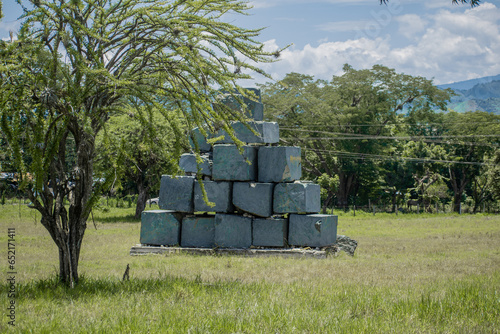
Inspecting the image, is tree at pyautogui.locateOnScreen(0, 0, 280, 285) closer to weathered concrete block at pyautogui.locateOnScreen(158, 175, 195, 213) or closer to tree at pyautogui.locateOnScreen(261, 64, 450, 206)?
weathered concrete block at pyautogui.locateOnScreen(158, 175, 195, 213)

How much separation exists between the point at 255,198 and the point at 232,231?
3.68 feet

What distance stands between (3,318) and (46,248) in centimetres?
914

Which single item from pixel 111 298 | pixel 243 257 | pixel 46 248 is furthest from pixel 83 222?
pixel 46 248

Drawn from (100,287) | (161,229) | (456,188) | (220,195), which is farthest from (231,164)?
(456,188)

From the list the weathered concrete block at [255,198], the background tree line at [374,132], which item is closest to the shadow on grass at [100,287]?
the weathered concrete block at [255,198]

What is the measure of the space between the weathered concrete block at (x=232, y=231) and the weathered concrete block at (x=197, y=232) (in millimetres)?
384

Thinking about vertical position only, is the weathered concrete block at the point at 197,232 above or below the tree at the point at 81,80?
below

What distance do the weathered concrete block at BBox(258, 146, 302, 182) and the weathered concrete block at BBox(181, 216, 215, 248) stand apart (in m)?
1.98

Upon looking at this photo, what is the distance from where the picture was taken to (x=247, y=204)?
13.8m

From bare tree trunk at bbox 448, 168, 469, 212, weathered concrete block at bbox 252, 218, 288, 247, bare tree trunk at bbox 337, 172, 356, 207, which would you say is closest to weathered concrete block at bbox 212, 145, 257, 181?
weathered concrete block at bbox 252, 218, 288, 247

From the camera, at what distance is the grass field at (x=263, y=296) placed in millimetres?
5309

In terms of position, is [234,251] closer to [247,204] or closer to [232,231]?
[232,231]

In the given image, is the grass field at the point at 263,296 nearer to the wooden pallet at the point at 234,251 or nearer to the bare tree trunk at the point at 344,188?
the wooden pallet at the point at 234,251

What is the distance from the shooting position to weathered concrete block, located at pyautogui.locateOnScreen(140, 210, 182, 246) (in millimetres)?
14312
